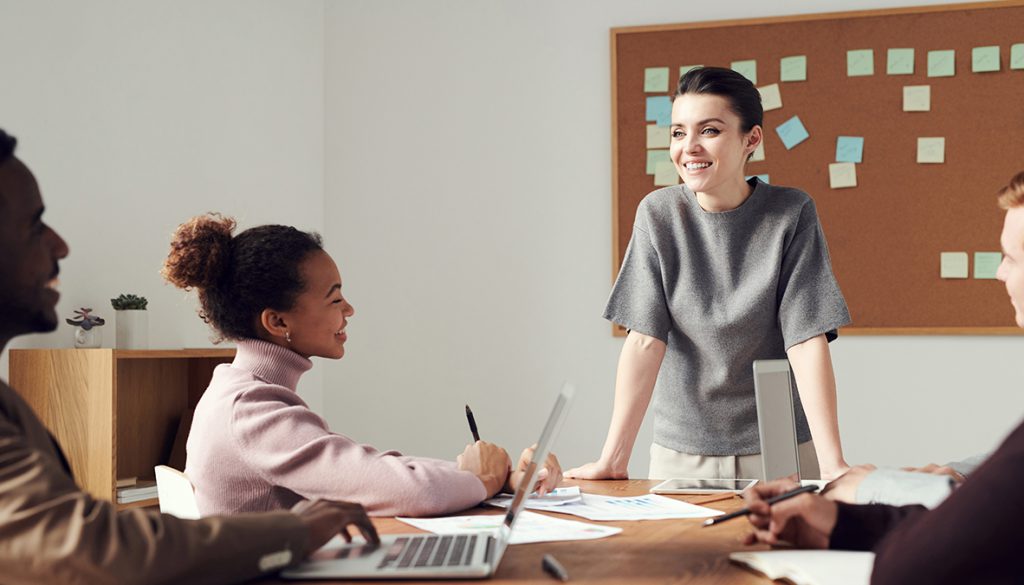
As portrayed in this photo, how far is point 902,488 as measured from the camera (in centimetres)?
119

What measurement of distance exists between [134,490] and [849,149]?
8.67ft

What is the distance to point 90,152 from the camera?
2.86 meters

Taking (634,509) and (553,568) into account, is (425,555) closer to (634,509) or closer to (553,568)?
(553,568)

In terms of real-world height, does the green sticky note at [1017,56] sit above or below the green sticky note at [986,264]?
above

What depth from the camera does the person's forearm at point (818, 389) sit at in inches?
72.5

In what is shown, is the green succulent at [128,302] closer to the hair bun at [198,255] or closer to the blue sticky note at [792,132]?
the hair bun at [198,255]

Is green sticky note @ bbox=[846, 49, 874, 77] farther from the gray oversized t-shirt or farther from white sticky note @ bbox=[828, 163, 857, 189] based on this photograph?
the gray oversized t-shirt

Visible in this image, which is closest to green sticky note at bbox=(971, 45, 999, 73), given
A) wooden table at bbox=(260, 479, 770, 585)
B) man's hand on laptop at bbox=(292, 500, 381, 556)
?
wooden table at bbox=(260, 479, 770, 585)

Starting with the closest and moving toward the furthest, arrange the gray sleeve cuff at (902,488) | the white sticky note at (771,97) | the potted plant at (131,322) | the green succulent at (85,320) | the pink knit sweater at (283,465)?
1. the gray sleeve cuff at (902,488)
2. the pink knit sweater at (283,465)
3. the green succulent at (85,320)
4. the potted plant at (131,322)
5. the white sticky note at (771,97)

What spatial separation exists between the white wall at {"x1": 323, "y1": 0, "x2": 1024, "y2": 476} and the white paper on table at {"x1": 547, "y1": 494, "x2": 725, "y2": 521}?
7.17ft

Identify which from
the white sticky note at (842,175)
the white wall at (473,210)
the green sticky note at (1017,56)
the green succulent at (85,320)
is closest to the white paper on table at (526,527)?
the green succulent at (85,320)

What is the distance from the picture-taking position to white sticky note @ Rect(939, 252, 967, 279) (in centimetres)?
346

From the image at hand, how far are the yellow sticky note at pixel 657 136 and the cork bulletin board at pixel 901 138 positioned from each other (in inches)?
6.9

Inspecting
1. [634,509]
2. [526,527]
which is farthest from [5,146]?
[634,509]
